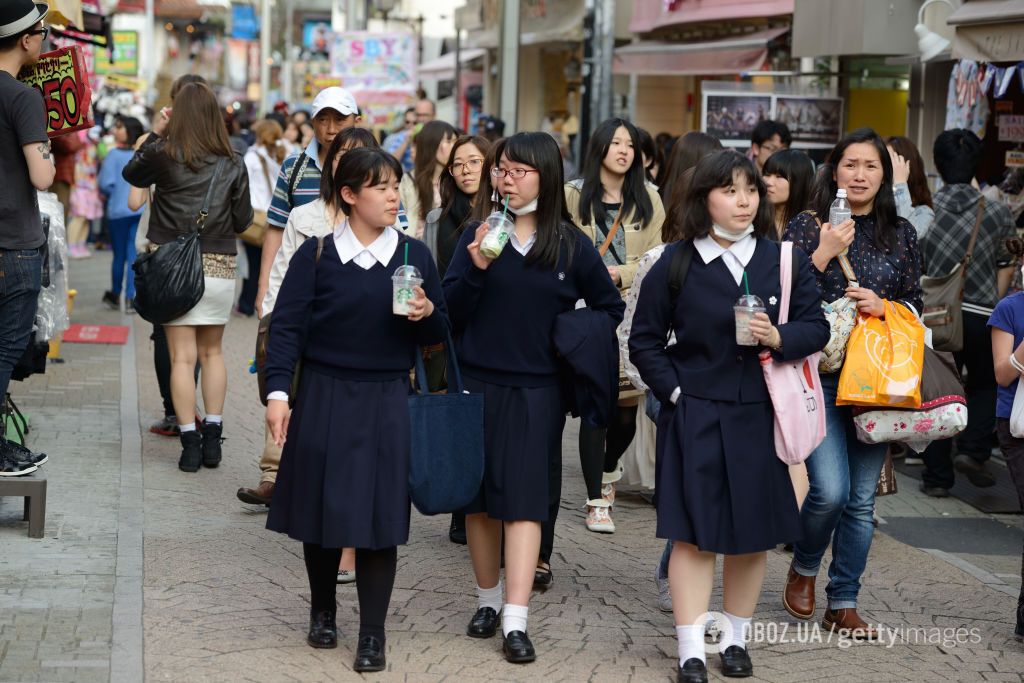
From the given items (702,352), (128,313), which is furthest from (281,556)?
(128,313)

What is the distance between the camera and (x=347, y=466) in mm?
5281

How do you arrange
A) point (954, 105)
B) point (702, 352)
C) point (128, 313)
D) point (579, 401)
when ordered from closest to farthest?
1. point (702, 352)
2. point (579, 401)
3. point (954, 105)
4. point (128, 313)

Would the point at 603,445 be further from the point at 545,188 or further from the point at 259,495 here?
the point at 545,188

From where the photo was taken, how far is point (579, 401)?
5.79m

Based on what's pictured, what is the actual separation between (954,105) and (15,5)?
7.46 m

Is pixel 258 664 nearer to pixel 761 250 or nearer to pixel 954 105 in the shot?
pixel 761 250

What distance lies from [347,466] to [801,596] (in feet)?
6.91

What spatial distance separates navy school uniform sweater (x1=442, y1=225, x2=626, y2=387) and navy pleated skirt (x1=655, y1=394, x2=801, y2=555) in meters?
0.63

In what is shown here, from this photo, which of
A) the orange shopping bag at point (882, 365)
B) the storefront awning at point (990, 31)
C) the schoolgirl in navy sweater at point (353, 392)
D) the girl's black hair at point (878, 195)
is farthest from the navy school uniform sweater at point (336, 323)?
the storefront awning at point (990, 31)

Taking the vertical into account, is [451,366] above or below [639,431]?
above

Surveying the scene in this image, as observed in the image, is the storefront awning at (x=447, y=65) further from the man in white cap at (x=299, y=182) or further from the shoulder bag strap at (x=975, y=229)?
the man in white cap at (x=299, y=182)

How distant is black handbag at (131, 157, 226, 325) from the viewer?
864 centimetres

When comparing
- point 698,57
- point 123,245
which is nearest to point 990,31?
point 698,57

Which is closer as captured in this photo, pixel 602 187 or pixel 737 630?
pixel 737 630
